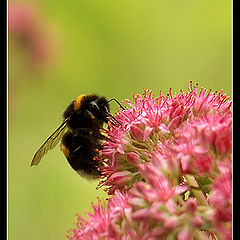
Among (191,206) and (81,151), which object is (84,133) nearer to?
(81,151)

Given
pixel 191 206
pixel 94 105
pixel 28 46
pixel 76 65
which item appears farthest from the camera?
pixel 76 65

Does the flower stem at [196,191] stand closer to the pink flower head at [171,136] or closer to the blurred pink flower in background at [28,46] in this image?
the pink flower head at [171,136]

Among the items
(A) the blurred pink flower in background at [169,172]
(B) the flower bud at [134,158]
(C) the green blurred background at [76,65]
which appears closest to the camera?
(A) the blurred pink flower in background at [169,172]

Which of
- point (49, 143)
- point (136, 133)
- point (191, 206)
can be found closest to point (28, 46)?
point (49, 143)

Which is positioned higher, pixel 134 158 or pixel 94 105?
pixel 94 105

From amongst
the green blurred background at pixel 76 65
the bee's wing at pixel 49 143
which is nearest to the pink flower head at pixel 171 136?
the bee's wing at pixel 49 143

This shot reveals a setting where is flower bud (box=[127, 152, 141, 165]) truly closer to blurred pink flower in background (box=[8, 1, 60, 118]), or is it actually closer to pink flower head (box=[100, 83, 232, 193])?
pink flower head (box=[100, 83, 232, 193])

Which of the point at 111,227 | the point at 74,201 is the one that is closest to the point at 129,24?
the point at 74,201
